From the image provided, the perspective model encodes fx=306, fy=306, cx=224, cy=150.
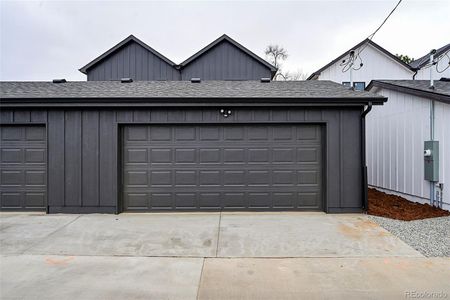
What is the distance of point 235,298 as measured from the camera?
338 centimetres

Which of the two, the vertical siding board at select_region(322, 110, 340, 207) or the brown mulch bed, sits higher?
the vertical siding board at select_region(322, 110, 340, 207)

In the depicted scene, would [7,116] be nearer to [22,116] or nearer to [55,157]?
[22,116]

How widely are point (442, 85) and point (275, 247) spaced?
7.50 m

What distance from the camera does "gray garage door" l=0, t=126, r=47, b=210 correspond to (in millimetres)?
7648

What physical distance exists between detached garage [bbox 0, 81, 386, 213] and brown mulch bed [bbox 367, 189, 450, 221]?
0.75m

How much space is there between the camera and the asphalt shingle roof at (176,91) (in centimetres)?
740

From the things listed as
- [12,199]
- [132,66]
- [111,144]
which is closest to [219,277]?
[111,144]

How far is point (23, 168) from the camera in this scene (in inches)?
302

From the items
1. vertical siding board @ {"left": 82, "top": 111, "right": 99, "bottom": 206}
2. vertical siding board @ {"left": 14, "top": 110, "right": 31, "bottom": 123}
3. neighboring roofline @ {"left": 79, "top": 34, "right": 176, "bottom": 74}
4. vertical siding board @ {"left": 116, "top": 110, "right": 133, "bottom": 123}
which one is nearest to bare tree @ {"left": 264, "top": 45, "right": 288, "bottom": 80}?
neighboring roofline @ {"left": 79, "top": 34, "right": 176, "bottom": 74}

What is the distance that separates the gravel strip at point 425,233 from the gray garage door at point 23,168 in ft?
26.1

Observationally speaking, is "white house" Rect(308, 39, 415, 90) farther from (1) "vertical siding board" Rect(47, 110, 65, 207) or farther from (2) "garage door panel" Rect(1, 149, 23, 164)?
(2) "garage door panel" Rect(1, 149, 23, 164)

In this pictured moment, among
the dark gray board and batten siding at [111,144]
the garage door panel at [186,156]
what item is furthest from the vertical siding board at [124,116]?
the garage door panel at [186,156]

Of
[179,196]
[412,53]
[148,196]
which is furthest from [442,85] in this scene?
[412,53]

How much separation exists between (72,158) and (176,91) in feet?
10.1
